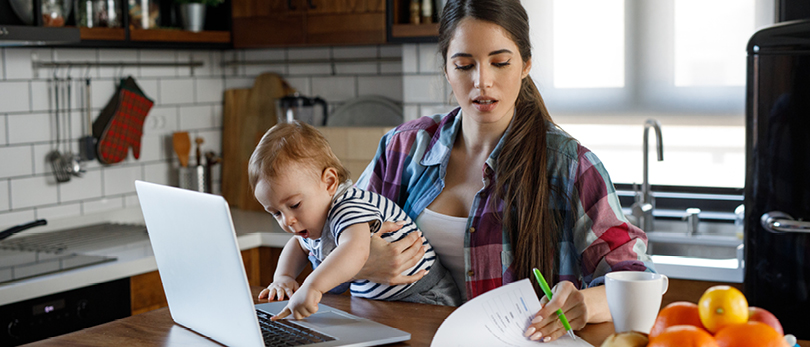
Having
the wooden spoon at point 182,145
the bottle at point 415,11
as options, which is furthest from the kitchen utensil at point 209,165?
the bottle at point 415,11

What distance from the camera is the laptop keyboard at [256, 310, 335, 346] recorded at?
3.88ft

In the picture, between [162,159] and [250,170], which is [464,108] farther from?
[162,159]

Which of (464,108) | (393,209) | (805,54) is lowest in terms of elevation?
(393,209)

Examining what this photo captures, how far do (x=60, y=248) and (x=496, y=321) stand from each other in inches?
72.9

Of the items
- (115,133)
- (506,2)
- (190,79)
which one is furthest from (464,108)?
(190,79)

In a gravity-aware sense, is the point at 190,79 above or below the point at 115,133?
above

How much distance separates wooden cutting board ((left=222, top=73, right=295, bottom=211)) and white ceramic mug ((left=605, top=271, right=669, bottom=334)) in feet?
8.46

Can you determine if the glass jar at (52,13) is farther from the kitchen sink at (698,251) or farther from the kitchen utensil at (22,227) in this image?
the kitchen sink at (698,251)

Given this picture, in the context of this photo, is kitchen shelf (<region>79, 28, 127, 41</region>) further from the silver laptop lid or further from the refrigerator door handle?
the refrigerator door handle

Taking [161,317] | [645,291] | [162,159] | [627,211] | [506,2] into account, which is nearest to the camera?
[645,291]

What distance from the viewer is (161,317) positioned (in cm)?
139

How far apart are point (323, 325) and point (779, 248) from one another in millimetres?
1386

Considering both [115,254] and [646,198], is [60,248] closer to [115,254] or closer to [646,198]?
[115,254]

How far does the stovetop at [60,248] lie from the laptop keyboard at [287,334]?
1.19 meters
